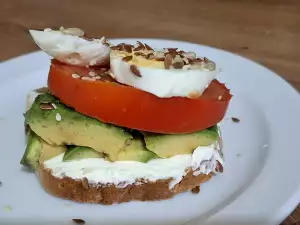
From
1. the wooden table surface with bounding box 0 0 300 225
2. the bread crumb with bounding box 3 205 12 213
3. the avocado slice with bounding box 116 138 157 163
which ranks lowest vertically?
the bread crumb with bounding box 3 205 12 213

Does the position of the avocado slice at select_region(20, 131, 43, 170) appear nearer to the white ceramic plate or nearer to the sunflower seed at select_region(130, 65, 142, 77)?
the white ceramic plate

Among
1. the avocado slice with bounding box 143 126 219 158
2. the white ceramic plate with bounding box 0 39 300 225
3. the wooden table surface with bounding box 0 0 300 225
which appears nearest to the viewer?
the white ceramic plate with bounding box 0 39 300 225

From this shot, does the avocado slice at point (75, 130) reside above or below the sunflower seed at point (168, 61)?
below

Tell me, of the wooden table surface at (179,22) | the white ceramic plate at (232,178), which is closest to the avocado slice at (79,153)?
the white ceramic plate at (232,178)

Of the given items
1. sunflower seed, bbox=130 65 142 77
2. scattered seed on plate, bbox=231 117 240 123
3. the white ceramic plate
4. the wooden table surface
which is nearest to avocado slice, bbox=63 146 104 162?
the white ceramic plate

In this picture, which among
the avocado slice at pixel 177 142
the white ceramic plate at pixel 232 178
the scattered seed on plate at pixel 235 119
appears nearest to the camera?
the white ceramic plate at pixel 232 178

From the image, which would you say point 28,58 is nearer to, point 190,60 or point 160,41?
point 160,41

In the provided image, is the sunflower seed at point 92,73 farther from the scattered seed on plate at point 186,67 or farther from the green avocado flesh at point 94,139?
the scattered seed on plate at point 186,67

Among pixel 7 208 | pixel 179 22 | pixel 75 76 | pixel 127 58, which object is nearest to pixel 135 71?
pixel 127 58
